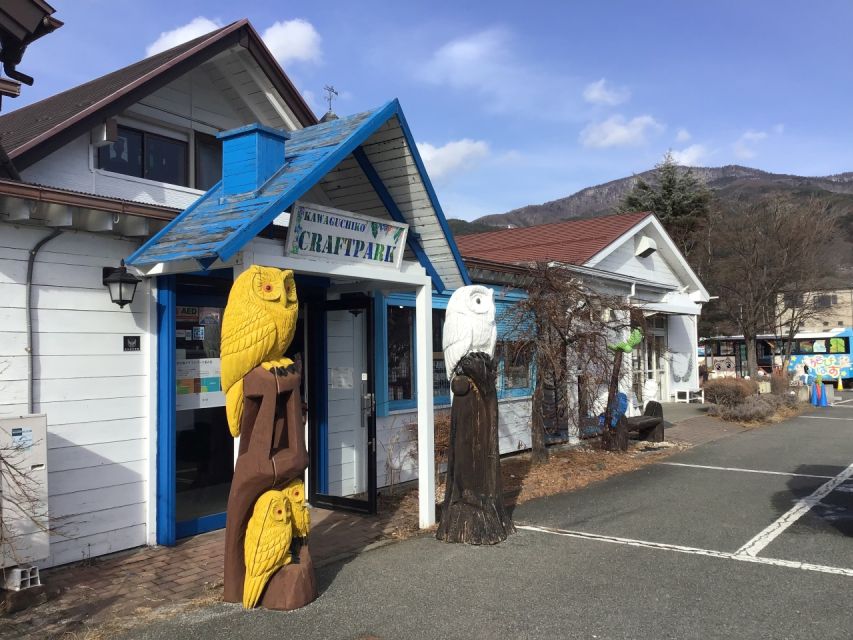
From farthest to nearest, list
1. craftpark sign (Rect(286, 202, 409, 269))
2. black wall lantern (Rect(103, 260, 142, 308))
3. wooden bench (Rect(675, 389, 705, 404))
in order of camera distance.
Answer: wooden bench (Rect(675, 389, 705, 404))
black wall lantern (Rect(103, 260, 142, 308))
craftpark sign (Rect(286, 202, 409, 269))

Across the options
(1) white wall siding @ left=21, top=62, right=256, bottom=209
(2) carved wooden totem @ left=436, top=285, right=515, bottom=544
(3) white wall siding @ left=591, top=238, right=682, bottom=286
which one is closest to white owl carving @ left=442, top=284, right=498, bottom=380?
(2) carved wooden totem @ left=436, top=285, right=515, bottom=544

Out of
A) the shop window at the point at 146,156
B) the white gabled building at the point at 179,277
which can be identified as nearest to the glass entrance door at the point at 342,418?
the white gabled building at the point at 179,277

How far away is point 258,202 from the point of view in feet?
16.4

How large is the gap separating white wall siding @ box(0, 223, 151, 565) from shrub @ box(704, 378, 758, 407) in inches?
552

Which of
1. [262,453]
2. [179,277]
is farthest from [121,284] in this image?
[262,453]

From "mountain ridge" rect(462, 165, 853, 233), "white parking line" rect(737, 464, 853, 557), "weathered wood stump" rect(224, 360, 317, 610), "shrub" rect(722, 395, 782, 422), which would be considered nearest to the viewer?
"weathered wood stump" rect(224, 360, 317, 610)

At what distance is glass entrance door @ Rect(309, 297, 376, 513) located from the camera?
7.38m

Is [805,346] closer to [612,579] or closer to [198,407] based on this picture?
[612,579]

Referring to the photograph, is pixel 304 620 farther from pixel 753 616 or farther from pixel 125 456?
pixel 753 616

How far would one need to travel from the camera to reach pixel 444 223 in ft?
22.0

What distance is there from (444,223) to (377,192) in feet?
2.47

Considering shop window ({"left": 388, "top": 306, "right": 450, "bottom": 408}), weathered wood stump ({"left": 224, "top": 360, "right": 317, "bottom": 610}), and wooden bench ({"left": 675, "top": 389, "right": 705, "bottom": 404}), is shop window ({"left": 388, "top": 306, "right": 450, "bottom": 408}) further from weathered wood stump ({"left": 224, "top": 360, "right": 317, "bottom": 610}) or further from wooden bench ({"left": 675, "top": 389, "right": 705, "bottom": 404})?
wooden bench ({"left": 675, "top": 389, "right": 705, "bottom": 404})

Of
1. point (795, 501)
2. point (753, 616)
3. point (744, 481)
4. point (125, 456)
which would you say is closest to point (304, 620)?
point (125, 456)

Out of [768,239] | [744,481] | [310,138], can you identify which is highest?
[768,239]
